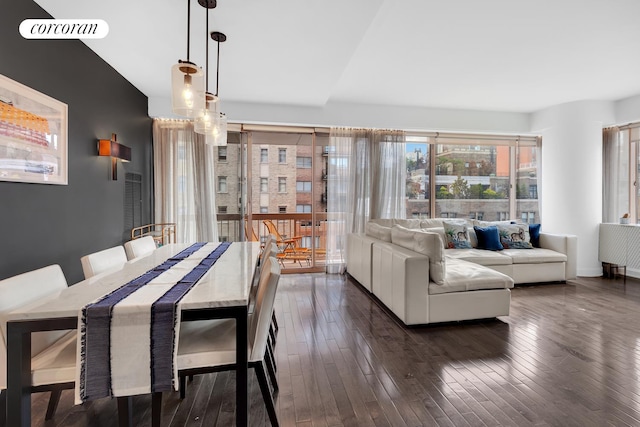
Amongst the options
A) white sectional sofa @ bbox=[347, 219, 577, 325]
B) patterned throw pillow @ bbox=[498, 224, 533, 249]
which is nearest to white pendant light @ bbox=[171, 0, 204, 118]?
white sectional sofa @ bbox=[347, 219, 577, 325]

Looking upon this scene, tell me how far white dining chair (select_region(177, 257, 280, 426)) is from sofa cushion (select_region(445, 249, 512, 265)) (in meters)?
3.13

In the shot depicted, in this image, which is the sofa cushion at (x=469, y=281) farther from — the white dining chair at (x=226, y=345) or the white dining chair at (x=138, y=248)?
the white dining chair at (x=138, y=248)

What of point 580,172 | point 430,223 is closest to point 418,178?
point 430,223

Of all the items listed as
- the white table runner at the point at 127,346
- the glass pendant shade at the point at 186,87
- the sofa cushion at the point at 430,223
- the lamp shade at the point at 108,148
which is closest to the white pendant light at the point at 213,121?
the glass pendant shade at the point at 186,87

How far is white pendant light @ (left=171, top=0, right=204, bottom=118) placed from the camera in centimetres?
189

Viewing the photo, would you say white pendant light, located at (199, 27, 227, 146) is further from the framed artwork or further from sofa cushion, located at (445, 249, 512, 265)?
sofa cushion, located at (445, 249, 512, 265)

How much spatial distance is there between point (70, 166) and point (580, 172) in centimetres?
665

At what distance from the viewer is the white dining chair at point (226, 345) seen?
1.47 meters

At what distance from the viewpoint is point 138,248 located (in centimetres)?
262

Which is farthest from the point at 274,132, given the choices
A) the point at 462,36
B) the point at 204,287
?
the point at 204,287

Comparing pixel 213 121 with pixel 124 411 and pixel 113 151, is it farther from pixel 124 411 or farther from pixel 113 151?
pixel 124 411

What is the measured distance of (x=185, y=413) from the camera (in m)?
1.77

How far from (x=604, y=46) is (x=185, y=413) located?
486cm

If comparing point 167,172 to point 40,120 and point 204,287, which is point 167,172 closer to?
point 40,120
